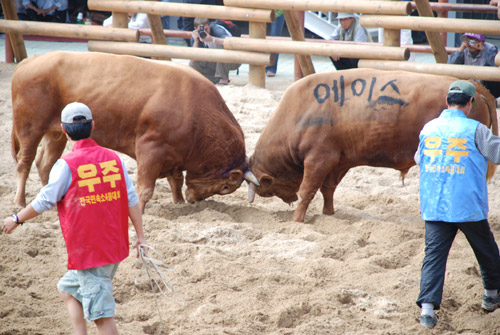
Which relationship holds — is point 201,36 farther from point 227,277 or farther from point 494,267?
point 494,267

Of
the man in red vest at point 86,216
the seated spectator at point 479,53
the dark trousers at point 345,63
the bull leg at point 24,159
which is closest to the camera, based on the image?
the man in red vest at point 86,216

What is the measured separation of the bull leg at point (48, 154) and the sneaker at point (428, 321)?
4363mm

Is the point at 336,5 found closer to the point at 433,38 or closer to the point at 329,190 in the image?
the point at 433,38

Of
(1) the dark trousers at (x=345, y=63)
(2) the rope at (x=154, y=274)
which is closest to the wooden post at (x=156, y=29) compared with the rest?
(1) the dark trousers at (x=345, y=63)

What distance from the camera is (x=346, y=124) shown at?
618 cm

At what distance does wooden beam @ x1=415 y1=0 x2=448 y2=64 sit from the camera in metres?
8.95

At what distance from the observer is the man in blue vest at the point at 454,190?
4.17 metres

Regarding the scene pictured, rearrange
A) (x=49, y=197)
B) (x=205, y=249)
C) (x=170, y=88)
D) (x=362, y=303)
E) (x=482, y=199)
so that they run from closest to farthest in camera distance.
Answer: (x=49, y=197) < (x=482, y=199) < (x=362, y=303) < (x=205, y=249) < (x=170, y=88)

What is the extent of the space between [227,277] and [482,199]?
186 cm

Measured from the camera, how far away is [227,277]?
481cm

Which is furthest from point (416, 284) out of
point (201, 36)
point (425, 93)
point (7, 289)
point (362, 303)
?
point (201, 36)

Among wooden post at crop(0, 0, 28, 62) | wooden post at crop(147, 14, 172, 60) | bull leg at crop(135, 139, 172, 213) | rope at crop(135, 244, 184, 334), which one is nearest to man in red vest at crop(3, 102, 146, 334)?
rope at crop(135, 244, 184, 334)

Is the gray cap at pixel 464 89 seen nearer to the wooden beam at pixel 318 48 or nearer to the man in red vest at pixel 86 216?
the man in red vest at pixel 86 216

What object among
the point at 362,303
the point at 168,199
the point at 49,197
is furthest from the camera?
the point at 168,199
